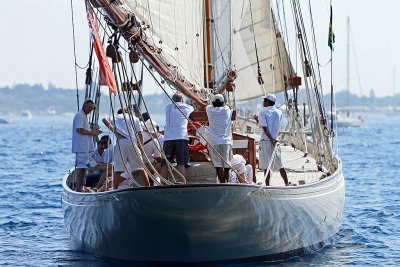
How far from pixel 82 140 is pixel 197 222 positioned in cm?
415

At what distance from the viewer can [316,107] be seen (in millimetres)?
25625

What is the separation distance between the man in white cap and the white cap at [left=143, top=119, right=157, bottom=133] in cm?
89

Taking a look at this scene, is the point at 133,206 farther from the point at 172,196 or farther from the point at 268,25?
the point at 268,25

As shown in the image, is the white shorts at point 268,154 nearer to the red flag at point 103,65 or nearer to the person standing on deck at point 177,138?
the person standing on deck at point 177,138

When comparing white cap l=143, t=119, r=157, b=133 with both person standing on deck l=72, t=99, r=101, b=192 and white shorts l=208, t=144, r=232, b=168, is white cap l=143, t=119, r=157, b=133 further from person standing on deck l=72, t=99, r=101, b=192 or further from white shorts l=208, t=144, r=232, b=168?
person standing on deck l=72, t=99, r=101, b=192

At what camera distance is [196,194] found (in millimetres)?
18516

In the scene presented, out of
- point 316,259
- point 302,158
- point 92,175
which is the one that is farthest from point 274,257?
point 302,158

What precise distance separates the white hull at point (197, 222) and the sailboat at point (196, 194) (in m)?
0.02

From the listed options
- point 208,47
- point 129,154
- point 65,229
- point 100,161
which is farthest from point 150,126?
point 65,229

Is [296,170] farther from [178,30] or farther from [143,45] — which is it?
[143,45]

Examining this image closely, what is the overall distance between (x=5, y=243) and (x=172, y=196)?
6.08 metres

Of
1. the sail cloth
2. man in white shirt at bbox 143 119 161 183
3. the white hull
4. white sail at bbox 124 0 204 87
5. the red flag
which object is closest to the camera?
the red flag

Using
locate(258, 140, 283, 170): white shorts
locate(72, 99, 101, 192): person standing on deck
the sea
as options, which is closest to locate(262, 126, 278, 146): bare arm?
locate(258, 140, 283, 170): white shorts

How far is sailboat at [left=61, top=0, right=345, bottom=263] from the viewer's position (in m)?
18.7
